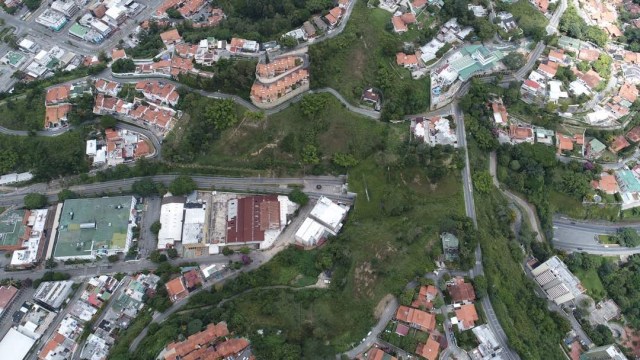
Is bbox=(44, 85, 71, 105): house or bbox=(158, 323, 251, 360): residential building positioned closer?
bbox=(158, 323, 251, 360): residential building

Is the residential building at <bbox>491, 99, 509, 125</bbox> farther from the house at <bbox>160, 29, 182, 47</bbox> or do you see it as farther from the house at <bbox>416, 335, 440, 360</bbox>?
the house at <bbox>160, 29, 182, 47</bbox>

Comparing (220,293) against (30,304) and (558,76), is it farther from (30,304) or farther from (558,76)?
(558,76)

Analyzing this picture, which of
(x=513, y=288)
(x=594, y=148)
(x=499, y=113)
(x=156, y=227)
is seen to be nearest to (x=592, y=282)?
(x=513, y=288)

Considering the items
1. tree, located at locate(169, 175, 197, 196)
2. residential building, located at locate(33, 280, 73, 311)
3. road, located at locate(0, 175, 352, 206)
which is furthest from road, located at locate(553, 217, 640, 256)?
residential building, located at locate(33, 280, 73, 311)

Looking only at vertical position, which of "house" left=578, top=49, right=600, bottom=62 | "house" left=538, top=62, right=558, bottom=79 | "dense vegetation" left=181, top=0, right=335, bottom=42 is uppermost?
"dense vegetation" left=181, top=0, right=335, bottom=42

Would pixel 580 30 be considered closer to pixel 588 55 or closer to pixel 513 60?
pixel 588 55

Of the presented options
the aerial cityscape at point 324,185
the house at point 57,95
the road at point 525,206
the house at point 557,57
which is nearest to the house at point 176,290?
the aerial cityscape at point 324,185
